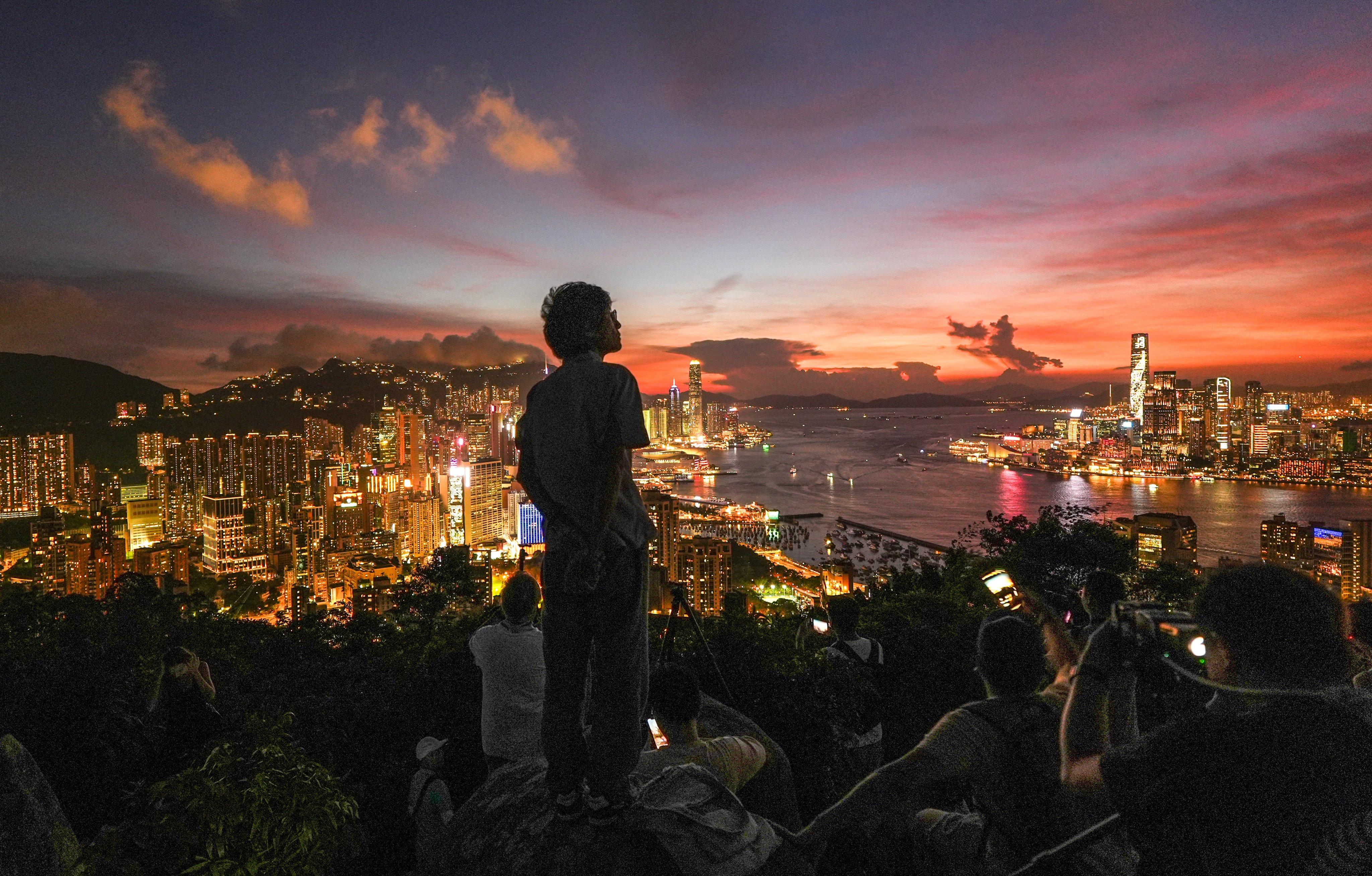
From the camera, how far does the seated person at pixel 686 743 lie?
6.15 feet

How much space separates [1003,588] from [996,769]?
1263mm

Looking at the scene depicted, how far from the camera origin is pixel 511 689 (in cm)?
229

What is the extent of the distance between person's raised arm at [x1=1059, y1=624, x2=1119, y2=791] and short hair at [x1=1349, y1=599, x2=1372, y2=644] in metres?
1.64

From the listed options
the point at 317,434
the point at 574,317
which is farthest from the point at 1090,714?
the point at 317,434

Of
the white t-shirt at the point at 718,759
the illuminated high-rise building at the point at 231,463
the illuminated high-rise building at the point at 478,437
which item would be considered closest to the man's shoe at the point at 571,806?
the white t-shirt at the point at 718,759

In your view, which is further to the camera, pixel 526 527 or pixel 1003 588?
pixel 526 527

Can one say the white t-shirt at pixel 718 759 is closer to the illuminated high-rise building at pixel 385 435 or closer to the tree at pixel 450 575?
the tree at pixel 450 575

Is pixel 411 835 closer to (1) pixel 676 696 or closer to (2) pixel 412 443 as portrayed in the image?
(1) pixel 676 696

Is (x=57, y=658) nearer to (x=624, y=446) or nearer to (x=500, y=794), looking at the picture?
(x=500, y=794)

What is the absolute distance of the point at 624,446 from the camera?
5.55 ft

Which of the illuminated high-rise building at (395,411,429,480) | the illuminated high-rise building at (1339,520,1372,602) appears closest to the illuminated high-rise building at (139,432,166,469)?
the illuminated high-rise building at (395,411,429,480)

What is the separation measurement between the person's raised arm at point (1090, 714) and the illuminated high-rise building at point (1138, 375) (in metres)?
92.4

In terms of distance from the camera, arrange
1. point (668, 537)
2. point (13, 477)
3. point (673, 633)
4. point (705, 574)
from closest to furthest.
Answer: point (673, 633), point (705, 574), point (668, 537), point (13, 477)

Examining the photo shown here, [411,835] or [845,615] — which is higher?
[845,615]
